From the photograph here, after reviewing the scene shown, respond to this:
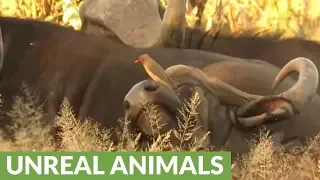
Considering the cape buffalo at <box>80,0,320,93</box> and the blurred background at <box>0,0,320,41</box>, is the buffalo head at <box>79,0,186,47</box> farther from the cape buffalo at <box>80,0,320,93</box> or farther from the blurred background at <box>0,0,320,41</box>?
the blurred background at <box>0,0,320,41</box>

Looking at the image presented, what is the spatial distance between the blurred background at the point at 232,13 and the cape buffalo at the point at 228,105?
0.88 meters

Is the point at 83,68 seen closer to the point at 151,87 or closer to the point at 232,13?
the point at 151,87

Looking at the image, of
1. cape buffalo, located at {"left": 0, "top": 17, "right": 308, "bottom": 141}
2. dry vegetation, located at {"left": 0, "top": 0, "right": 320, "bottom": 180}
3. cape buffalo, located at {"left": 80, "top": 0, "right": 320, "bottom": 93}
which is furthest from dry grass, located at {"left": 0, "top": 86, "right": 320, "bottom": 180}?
cape buffalo, located at {"left": 80, "top": 0, "right": 320, "bottom": 93}

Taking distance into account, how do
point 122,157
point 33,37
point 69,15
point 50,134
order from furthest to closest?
point 69,15, point 33,37, point 50,134, point 122,157

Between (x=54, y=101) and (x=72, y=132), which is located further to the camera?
(x=54, y=101)

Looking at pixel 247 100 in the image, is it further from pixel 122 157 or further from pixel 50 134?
pixel 50 134

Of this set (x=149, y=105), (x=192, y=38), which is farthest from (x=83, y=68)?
(x=149, y=105)

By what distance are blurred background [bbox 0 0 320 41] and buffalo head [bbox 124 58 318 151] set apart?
35.4 inches

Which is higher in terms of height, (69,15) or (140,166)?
(69,15)

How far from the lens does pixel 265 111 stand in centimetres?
379

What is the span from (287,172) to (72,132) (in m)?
1.00

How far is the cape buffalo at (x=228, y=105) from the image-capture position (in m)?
3.73

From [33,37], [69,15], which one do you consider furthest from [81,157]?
[69,15]

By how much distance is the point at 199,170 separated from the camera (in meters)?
3.48
